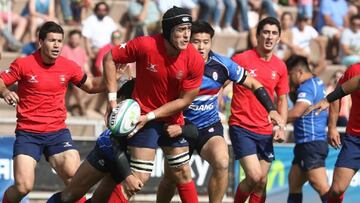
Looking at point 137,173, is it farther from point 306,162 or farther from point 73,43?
point 73,43

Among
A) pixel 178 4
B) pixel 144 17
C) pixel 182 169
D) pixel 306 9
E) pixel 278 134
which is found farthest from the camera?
pixel 306 9

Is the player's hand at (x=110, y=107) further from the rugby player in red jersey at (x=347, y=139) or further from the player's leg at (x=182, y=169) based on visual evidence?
the rugby player in red jersey at (x=347, y=139)

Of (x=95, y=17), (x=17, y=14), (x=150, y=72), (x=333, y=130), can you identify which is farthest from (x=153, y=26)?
(x=150, y=72)

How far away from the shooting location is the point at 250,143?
1309cm

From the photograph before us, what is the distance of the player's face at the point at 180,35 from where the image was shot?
10617 millimetres

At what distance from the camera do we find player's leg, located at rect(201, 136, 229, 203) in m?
12.4

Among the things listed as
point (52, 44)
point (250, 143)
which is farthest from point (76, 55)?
point (250, 143)

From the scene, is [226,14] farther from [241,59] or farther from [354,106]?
[354,106]

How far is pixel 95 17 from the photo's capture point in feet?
62.1

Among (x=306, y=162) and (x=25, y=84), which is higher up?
(x=25, y=84)

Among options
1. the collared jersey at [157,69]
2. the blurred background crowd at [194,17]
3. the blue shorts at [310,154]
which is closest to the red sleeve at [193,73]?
the collared jersey at [157,69]

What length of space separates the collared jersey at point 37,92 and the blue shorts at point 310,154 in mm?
3289

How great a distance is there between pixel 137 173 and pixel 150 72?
1000mm

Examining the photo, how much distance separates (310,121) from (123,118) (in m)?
4.19
